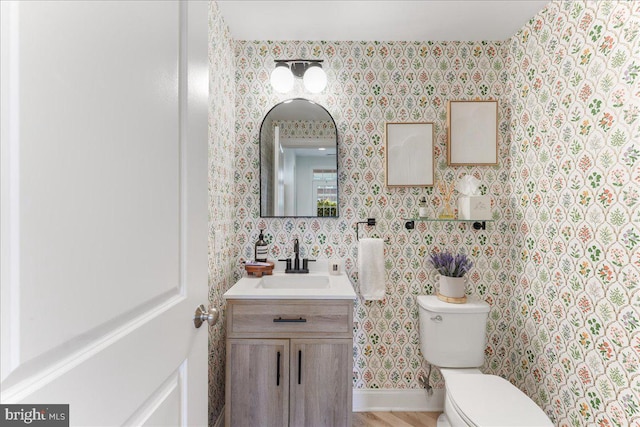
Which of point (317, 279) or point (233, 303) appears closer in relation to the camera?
point (233, 303)

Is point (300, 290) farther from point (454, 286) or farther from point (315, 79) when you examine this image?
point (315, 79)

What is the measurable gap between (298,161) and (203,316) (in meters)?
1.42

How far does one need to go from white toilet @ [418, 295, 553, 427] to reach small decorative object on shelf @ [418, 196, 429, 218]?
21.1 inches


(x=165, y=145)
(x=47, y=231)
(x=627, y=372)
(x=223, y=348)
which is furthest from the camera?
(x=223, y=348)

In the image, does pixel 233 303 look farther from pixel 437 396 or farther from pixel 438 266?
pixel 437 396

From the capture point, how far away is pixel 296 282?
6.46ft

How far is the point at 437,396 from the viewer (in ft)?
6.63

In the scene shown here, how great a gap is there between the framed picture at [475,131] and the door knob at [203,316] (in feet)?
5.86

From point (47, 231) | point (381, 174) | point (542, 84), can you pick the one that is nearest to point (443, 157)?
point (381, 174)

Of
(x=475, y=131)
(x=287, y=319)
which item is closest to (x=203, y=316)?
(x=287, y=319)

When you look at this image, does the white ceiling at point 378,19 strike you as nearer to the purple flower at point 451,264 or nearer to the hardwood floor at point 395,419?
the purple flower at point 451,264

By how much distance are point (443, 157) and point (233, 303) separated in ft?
5.32

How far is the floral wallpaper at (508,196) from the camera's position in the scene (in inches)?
51.0

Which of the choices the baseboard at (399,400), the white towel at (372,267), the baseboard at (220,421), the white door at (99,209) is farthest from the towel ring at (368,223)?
the white door at (99,209)
